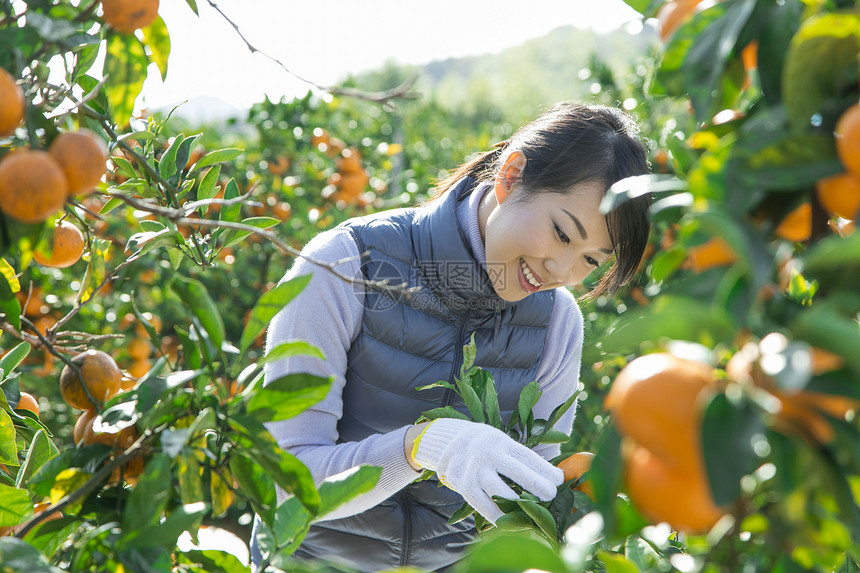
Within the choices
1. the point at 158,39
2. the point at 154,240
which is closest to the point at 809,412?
the point at 158,39

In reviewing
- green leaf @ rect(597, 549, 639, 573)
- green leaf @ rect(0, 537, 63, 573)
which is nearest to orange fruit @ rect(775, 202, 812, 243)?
green leaf @ rect(597, 549, 639, 573)

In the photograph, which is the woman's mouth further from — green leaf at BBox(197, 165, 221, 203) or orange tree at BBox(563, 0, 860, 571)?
orange tree at BBox(563, 0, 860, 571)

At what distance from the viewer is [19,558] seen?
1.66 feet

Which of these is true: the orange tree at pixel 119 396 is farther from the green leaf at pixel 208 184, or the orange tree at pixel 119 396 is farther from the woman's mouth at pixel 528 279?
the woman's mouth at pixel 528 279

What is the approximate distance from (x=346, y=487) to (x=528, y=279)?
30.3 inches

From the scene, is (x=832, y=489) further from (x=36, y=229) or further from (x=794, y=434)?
(x=36, y=229)

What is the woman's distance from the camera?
1.25 metres

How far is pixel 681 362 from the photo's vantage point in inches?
15.1

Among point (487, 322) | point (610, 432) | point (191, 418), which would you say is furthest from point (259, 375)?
point (487, 322)

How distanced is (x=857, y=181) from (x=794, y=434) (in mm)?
159

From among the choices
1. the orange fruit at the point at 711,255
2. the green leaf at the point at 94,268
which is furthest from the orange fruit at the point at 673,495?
the green leaf at the point at 94,268

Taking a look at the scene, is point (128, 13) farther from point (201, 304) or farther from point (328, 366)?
point (328, 366)

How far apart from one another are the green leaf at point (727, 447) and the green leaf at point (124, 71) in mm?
605

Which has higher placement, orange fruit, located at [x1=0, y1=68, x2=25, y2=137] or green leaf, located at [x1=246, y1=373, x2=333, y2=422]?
orange fruit, located at [x1=0, y1=68, x2=25, y2=137]
